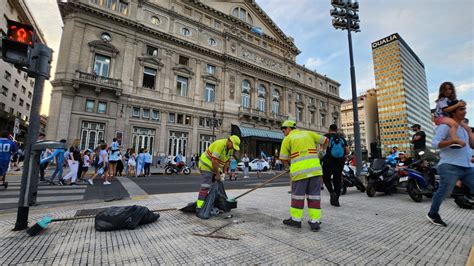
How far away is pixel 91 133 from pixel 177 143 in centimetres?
826

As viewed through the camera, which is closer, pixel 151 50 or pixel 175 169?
pixel 175 169

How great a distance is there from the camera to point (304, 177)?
324 centimetres

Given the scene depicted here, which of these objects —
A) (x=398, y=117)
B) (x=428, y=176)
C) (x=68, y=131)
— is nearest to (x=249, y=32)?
(x=68, y=131)

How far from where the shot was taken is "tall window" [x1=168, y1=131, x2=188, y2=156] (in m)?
23.6

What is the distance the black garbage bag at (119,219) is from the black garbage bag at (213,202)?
994 millimetres

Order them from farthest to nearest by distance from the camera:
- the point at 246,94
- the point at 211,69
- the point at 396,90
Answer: the point at 396,90 → the point at 246,94 → the point at 211,69

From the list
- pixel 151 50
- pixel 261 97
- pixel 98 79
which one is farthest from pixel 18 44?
pixel 261 97

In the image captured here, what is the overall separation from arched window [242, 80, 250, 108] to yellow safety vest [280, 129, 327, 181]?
2681cm

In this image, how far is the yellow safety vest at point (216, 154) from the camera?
3962mm

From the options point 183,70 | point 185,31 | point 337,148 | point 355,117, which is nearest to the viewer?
point 337,148

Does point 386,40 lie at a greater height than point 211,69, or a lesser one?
greater

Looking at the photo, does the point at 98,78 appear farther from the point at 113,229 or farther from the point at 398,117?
the point at 398,117

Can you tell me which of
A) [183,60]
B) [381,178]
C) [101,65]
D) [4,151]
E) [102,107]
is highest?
[183,60]

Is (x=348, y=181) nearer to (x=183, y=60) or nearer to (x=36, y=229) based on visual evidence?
(x=36, y=229)
